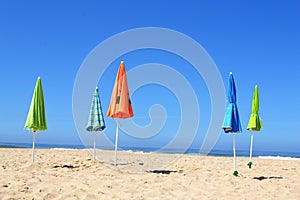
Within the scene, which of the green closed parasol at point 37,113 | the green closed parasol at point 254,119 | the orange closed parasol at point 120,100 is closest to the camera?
the orange closed parasol at point 120,100

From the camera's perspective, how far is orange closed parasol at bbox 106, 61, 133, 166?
7.77 metres

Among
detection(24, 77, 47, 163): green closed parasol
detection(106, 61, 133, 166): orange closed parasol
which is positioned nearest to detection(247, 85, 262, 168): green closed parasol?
detection(106, 61, 133, 166): orange closed parasol

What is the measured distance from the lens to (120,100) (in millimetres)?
7785

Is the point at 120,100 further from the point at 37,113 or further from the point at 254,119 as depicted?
the point at 254,119

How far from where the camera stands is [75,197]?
4.77m

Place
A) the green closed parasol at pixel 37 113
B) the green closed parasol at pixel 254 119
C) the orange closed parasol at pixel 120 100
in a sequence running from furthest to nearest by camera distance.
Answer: the green closed parasol at pixel 254 119 < the green closed parasol at pixel 37 113 < the orange closed parasol at pixel 120 100

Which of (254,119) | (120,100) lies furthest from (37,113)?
(254,119)

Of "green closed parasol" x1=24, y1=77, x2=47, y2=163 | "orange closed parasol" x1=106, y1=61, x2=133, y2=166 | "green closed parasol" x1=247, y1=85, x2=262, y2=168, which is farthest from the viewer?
"green closed parasol" x1=247, y1=85, x2=262, y2=168

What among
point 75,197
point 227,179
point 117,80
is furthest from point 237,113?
point 75,197

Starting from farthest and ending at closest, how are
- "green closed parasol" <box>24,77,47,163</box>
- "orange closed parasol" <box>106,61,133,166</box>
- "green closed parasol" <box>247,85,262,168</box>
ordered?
"green closed parasol" <box>247,85,262,168</box> < "green closed parasol" <box>24,77,47,163</box> < "orange closed parasol" <box>106,61,133,166</box>

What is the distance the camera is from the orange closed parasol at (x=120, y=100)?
7.77 meters

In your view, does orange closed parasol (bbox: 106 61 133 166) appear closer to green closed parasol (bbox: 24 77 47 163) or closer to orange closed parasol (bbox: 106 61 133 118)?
orange closed parasol (bbox: 106 61 133 118)

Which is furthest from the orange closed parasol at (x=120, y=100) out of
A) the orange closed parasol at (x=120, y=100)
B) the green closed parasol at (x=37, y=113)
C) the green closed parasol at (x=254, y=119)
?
the green closed parasol at (x=254, y=119)

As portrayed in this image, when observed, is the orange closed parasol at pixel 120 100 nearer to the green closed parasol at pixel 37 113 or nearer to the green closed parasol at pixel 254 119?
the green closed parasol at pixel 37 113
